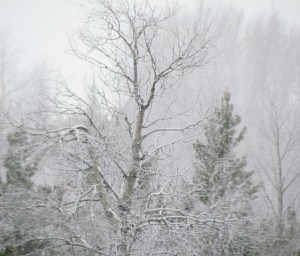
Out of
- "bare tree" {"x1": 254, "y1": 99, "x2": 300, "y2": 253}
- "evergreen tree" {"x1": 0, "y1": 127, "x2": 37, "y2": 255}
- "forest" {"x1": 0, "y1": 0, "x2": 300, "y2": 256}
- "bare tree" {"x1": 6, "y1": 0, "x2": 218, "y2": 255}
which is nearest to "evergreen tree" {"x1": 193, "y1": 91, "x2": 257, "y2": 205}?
"forest" {"x1": 0, "y1": 0, "x2": 300, "y2": 256}

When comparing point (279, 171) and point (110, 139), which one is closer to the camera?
point (110, 139)

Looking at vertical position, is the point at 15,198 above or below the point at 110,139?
below

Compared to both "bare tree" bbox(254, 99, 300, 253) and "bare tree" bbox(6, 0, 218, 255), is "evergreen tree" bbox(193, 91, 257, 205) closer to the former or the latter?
"bare tree" bbox(254, 99, 300, 253)

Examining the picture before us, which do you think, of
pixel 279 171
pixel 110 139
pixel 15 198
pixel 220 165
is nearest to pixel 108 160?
pixel 110 139

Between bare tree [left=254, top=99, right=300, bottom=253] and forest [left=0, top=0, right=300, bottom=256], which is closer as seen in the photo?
forest [left=0, top=0, right=300, bottom=256]

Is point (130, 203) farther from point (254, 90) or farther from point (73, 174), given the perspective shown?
point (254, 90)

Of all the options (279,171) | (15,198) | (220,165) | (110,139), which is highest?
(279,171)

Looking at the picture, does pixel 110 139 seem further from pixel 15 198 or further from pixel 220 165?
pixel 220 165

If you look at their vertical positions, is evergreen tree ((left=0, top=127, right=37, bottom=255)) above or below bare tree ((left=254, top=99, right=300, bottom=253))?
below

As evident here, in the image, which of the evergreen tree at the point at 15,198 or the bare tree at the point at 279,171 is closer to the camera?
the evergreen tree at the point at 15,198

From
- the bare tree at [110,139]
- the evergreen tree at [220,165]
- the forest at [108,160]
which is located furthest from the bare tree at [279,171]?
the bare tree at [110,139]

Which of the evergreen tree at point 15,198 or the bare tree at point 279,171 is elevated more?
the bare tree at point 279,171

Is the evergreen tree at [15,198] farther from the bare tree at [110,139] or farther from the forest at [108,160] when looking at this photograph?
the bare tree at [110,139]

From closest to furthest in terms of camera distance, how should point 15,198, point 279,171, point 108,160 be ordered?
point 108,160 → point 15,198 → point 279,171
